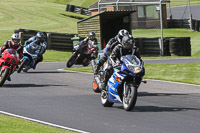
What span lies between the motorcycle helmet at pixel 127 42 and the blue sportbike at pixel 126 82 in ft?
1.28

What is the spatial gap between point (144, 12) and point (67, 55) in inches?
556

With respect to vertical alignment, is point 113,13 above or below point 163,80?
above

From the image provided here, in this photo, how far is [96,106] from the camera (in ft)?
38.4

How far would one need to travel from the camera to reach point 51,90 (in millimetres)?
14453

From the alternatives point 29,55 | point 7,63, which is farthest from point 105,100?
point 29,55

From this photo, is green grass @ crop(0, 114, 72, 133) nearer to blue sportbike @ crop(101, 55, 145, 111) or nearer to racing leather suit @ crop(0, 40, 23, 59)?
blue sportbike @ crop(101, 55, 145, 111)

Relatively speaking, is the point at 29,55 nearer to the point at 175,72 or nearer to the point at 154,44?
the point at 175,72

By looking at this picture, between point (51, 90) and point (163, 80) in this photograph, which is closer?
point (51, 90)

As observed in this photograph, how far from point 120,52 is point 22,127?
11.6ft

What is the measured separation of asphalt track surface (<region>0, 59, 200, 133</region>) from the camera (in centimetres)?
918

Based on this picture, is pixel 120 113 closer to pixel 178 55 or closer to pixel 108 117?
pixel 108 117

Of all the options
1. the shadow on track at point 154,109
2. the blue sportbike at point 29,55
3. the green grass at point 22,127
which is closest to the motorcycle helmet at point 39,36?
the blue sportbike at point 29,55

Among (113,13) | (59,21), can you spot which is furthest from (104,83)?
(59,21)

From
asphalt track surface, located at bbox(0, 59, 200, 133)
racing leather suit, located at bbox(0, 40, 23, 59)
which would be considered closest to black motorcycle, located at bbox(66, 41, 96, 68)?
asphalt track surface, located at bbox(0, 59, 200, 133)
